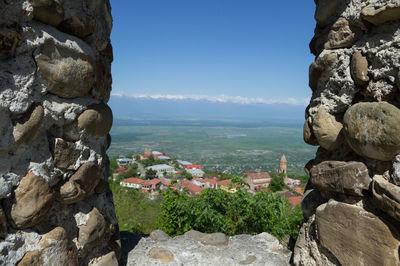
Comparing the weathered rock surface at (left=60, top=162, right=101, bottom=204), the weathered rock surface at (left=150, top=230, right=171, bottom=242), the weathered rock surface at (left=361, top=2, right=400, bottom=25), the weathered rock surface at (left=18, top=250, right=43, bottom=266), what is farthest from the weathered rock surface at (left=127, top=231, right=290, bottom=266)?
the weathered rock surface at (left=361, top=2, right=400, bottom=25)

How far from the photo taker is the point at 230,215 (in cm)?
545

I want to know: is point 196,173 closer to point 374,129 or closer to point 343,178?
point 343,178

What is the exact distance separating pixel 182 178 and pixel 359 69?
4509cm

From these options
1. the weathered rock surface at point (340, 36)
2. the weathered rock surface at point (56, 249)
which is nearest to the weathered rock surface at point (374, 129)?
the weathered rock surface at point (340, 36)

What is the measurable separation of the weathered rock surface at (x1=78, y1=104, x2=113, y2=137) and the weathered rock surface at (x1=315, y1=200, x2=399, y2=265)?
1.79 m

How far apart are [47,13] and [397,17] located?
2.08m

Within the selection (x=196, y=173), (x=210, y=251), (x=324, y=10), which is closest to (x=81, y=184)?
(x=210, y=251)

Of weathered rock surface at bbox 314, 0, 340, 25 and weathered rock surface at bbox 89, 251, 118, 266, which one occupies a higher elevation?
weathered rock surface at bbox 314, 0, 340, 25

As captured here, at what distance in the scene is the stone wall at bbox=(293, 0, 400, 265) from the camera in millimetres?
1657

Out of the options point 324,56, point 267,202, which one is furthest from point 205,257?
point 267,202

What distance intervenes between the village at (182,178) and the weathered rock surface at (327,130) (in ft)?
54.3

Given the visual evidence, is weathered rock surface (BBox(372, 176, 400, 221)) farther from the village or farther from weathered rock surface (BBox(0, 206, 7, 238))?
the village

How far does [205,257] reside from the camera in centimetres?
274

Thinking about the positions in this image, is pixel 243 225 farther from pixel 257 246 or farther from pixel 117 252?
pixel 117 252
